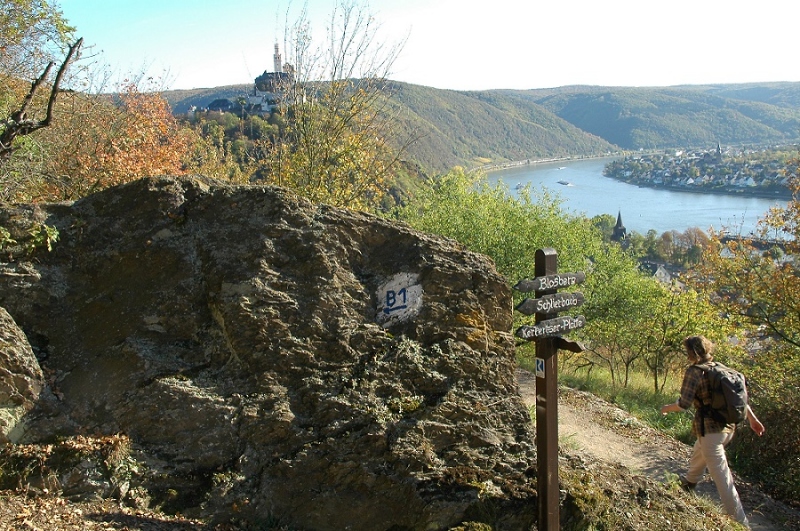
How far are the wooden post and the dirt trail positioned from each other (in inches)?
82.5

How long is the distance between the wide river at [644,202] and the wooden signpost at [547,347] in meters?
43.9

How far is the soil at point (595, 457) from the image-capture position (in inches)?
149

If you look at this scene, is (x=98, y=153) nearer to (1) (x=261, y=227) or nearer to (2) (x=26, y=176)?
(2) (x=26, y=176)

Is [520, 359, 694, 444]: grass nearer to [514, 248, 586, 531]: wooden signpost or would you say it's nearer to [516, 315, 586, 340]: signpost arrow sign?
[514, 248, 586, 531]: wooden signpost

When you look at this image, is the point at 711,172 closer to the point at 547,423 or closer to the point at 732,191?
the point at 732,191

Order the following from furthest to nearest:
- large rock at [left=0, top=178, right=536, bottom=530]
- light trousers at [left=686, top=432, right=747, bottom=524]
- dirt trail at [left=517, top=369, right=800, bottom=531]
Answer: dirt trail at [left=517, top=369, right=800, bottom=531]
light trousers at [left=686, top=432, right=747, bottom=524]
large rock at [left=0, top=178, right=536, bottom=530]

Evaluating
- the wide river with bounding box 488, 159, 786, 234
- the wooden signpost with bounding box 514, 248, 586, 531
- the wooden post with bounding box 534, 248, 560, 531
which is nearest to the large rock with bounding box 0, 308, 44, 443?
the wooden signpost with bounding box 514, 248, 586, 531

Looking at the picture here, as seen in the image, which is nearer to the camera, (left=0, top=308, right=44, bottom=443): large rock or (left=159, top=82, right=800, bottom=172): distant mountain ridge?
(left=0, top=308, right=44, bottom=443): large rock

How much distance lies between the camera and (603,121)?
160 meters

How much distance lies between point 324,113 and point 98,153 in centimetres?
505

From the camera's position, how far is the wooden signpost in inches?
171

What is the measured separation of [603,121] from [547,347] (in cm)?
16986

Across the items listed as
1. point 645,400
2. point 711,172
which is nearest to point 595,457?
point 645,400

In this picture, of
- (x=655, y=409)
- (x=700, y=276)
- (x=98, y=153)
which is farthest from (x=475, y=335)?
(x=700, y=276)
